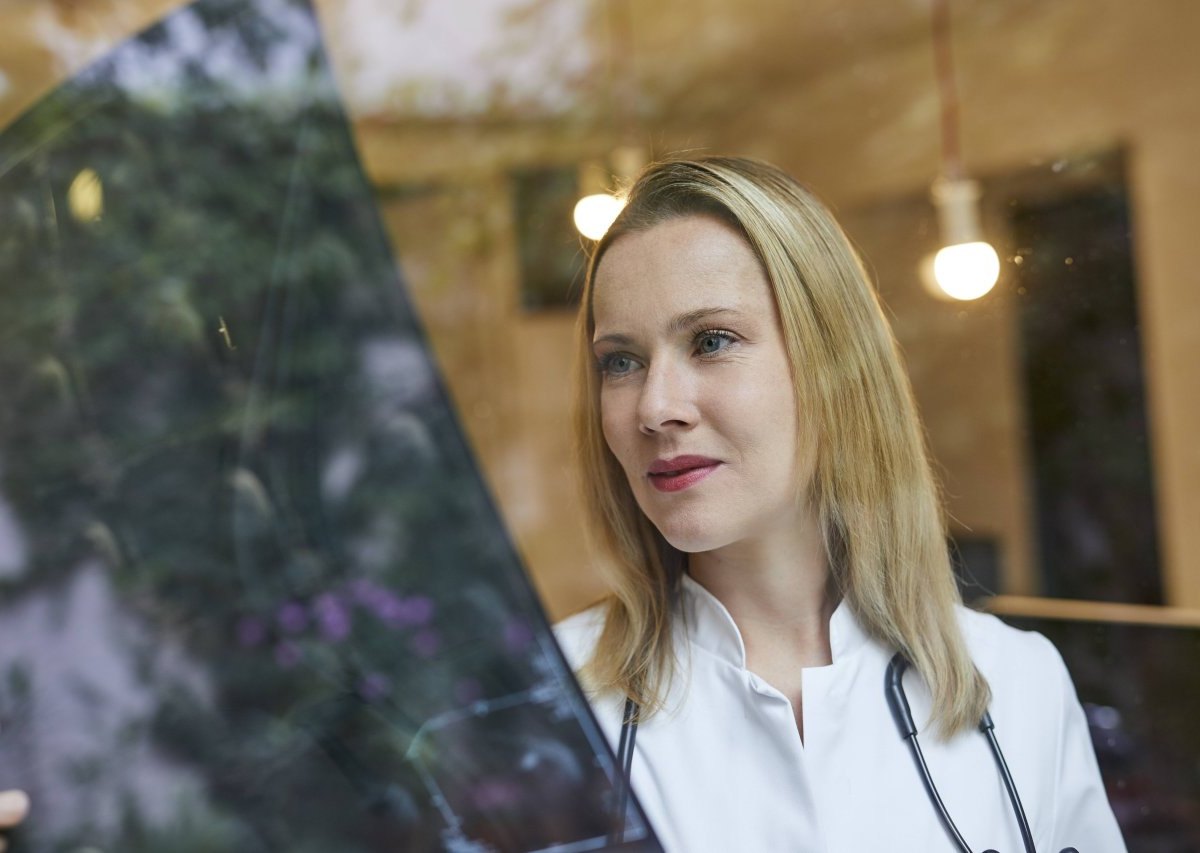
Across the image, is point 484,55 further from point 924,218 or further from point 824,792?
point 824,792

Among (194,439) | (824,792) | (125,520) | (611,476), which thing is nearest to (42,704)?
(125,520)

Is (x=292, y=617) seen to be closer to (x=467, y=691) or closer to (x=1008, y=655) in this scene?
(x=467, y=691)

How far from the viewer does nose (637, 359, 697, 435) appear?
845mm

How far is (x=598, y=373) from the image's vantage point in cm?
97

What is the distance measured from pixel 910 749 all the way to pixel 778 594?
0.17 m

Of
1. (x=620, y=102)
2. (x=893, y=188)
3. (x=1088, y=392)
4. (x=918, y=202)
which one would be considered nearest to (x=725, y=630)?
(x=1088, y=392)

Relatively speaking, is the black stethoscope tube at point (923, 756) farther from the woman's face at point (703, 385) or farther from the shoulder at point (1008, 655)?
the woman's face at point (703, 385)

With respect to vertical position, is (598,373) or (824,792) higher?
(598,373)

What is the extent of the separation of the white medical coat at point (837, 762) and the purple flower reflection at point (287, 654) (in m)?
0.36

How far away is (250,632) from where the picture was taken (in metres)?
1.12

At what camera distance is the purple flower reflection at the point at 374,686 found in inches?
47.0

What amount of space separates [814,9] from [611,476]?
2.58 meters

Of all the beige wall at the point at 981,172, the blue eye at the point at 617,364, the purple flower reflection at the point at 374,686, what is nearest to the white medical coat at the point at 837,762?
the blue eye at the point at 617,364

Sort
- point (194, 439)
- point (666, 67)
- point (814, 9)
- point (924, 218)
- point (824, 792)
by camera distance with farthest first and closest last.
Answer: point (666, 67), point (814, 9), point (924, 218), point (194, 439), point (824, 792)
